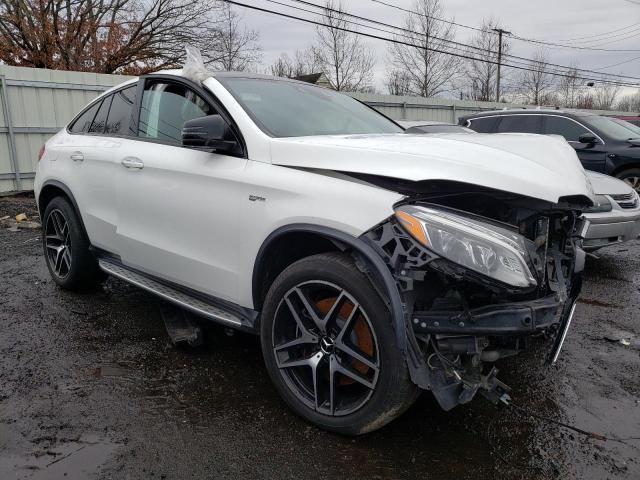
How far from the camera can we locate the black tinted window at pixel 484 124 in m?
9.56

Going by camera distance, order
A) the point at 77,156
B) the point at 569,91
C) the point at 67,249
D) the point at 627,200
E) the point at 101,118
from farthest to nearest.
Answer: the point at 569,91 → the point at 627,200 → the point at 67,249 → the point at 101,118 → the point at 77,156

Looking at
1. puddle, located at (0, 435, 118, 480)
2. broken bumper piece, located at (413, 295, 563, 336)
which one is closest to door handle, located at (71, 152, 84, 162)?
puddle, located at (0, 435, 118, 480)

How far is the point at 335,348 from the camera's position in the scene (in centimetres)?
249

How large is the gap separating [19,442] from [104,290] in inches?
97.1

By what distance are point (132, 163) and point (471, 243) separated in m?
2.41

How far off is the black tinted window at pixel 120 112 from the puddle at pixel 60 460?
7.43 ft

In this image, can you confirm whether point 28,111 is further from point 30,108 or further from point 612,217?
point 612,217

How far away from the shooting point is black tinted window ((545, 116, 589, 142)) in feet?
29.3

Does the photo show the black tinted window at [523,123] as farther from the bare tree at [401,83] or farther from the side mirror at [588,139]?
the bare tree at [401,83]

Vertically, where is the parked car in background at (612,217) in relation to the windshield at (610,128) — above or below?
below

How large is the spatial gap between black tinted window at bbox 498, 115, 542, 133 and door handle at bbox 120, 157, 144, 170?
24.4 feet

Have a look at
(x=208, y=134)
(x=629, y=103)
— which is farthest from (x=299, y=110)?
(x=629, y=103)

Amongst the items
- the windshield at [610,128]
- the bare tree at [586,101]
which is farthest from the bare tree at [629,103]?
the windshield at [610,128]

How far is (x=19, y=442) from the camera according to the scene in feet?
8.17
